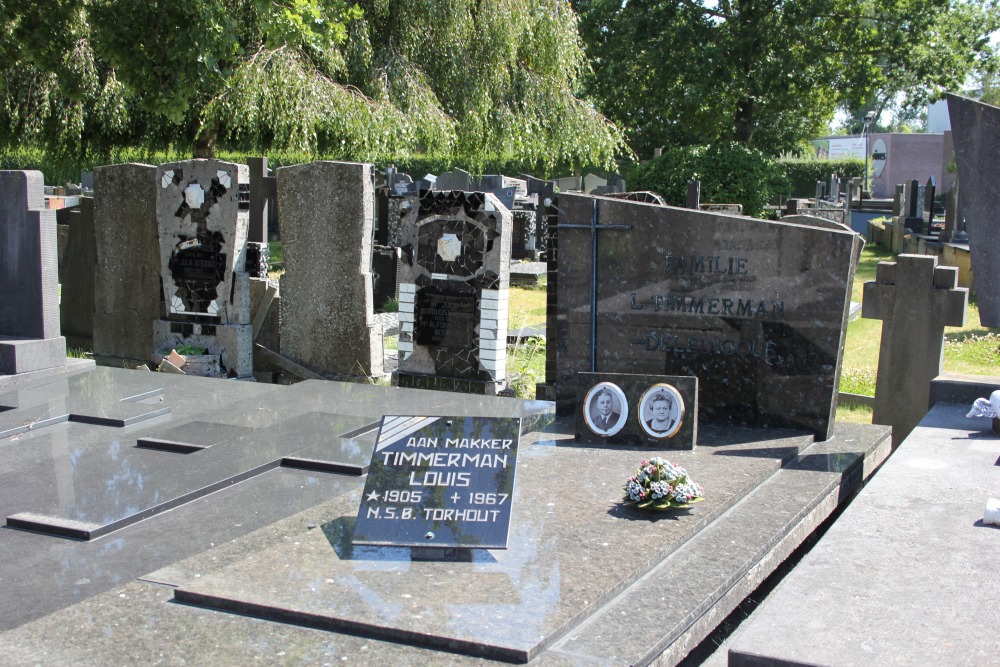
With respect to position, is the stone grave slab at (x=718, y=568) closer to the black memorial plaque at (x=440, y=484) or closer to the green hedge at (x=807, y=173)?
the black memorial plaque at (x=440, y=484)

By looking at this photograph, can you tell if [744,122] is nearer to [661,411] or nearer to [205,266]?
[205,266]

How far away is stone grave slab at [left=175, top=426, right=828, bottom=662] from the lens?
9.30 feet

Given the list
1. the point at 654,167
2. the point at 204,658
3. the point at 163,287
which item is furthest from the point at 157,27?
the point at 654,167

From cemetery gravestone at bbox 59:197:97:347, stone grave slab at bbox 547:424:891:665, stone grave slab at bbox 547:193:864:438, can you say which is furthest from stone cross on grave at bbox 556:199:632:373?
cemetery gravestone at bbox 59:197:97:347

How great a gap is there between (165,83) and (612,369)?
757 cm

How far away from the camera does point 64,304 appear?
30.0ft

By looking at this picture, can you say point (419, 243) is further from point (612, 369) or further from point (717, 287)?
point (717, 287)

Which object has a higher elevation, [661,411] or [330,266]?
[330,266]

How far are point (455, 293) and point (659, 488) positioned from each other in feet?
11.3

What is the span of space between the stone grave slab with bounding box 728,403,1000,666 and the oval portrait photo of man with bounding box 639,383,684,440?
937 mm

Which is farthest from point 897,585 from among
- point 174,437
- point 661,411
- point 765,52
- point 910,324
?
point 765,52

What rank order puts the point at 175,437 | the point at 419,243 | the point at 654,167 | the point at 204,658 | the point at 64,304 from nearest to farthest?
1. the point at 204,658
2. the point at 175,437
3. the point at 419,243
4. the point at 64,304
5. the point at 654,167

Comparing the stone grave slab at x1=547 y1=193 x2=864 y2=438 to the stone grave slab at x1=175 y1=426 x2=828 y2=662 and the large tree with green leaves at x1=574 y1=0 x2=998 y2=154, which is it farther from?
the large tree with green leaves at x1=574 y1=0 x2=998 y2=154

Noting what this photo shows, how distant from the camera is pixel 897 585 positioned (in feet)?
9.98
